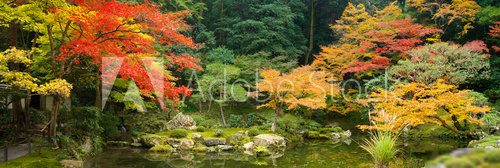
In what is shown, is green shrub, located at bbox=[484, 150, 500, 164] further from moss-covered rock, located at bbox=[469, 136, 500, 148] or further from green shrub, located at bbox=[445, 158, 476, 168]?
moss-covered rock, located at bbox=[469, 136, 500, 148]

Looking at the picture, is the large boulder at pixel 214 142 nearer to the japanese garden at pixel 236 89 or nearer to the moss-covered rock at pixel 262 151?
the japanese garden at pixel 236 89

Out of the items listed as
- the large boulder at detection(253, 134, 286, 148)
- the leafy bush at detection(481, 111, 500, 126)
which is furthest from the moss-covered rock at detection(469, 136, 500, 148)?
the large boulder at detection(253, 134, 286, 148)

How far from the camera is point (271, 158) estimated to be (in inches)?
457

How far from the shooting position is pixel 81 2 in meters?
8.60

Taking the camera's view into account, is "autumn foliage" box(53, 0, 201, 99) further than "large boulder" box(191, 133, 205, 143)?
No

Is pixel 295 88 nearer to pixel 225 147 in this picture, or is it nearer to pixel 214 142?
pixel 225 147

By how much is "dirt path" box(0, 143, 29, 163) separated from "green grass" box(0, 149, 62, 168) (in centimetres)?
30

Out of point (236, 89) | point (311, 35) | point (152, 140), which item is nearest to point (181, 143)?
point (152, 140)

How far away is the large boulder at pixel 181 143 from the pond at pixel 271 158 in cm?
76

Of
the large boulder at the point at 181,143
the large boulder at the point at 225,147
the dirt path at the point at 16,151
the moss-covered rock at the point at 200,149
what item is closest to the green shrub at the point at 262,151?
the large boulder at the point at 225,147

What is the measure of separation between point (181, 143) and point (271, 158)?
3.76 meters

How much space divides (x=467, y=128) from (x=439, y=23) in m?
6.53

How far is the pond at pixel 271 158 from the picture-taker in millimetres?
10308

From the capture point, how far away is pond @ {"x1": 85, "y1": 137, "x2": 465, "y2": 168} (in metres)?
10.3
